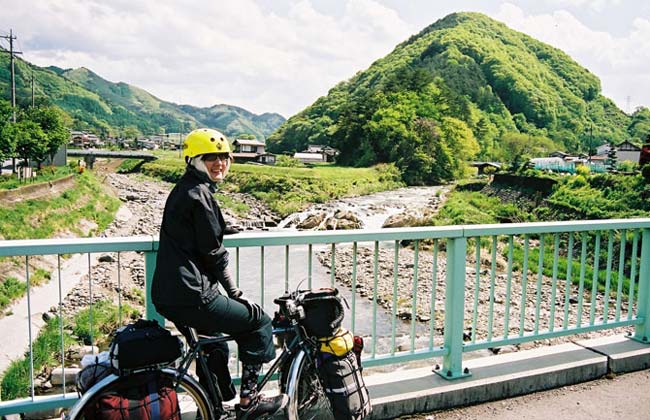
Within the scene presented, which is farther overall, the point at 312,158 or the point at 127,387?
the point at 312,158

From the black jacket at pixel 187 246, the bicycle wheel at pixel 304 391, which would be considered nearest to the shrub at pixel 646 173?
the bicycle wheel at pixel 304 391

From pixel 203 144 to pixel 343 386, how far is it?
59.8 inches

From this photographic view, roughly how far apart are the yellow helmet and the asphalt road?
2338mm

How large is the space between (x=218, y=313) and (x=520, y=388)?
280 cm

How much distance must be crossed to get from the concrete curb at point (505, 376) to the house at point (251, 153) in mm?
80450

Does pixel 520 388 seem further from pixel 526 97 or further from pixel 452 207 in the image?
pixel 526 97

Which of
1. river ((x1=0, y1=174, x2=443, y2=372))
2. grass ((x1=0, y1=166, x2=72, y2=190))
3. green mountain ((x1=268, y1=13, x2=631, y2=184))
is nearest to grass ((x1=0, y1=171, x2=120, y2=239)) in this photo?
river ((x1=0, y1=174, x2=443, y2=372))

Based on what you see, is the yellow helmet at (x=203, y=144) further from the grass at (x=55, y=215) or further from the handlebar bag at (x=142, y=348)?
the grass at (x=55, y=215)

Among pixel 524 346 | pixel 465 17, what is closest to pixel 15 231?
pixel 524 346

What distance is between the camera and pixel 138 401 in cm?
254

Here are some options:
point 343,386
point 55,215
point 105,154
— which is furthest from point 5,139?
point 343,386

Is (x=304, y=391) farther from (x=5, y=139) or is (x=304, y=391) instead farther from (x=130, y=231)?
(x=5, y=139)

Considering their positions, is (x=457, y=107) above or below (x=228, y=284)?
above

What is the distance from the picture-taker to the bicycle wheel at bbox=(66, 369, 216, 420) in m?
2.48
